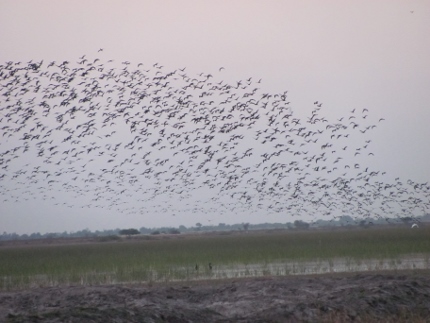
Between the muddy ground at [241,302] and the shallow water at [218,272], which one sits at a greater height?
the shallow water at [218,272]

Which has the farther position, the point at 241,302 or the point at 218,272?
the point at 218,272

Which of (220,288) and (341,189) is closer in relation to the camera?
(220,288)

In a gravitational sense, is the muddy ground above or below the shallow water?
below

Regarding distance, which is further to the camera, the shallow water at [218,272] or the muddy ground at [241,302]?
the shallow water at [218,272]

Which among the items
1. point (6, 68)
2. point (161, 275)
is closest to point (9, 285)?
point (161, 275)

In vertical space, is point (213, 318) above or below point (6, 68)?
below

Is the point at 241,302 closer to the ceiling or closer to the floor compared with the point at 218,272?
closer to the floor

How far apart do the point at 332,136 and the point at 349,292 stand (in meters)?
8.60

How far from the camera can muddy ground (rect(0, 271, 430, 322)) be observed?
1532 centimetres

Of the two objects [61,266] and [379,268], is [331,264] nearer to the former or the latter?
[379,268]

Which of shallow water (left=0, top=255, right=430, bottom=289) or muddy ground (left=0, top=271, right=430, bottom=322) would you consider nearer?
muddy ground (left=0, top=271, right=430, bottom=322)

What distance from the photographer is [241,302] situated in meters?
18.2

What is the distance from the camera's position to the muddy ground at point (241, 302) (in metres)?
15.3

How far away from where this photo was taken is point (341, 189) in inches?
1442
